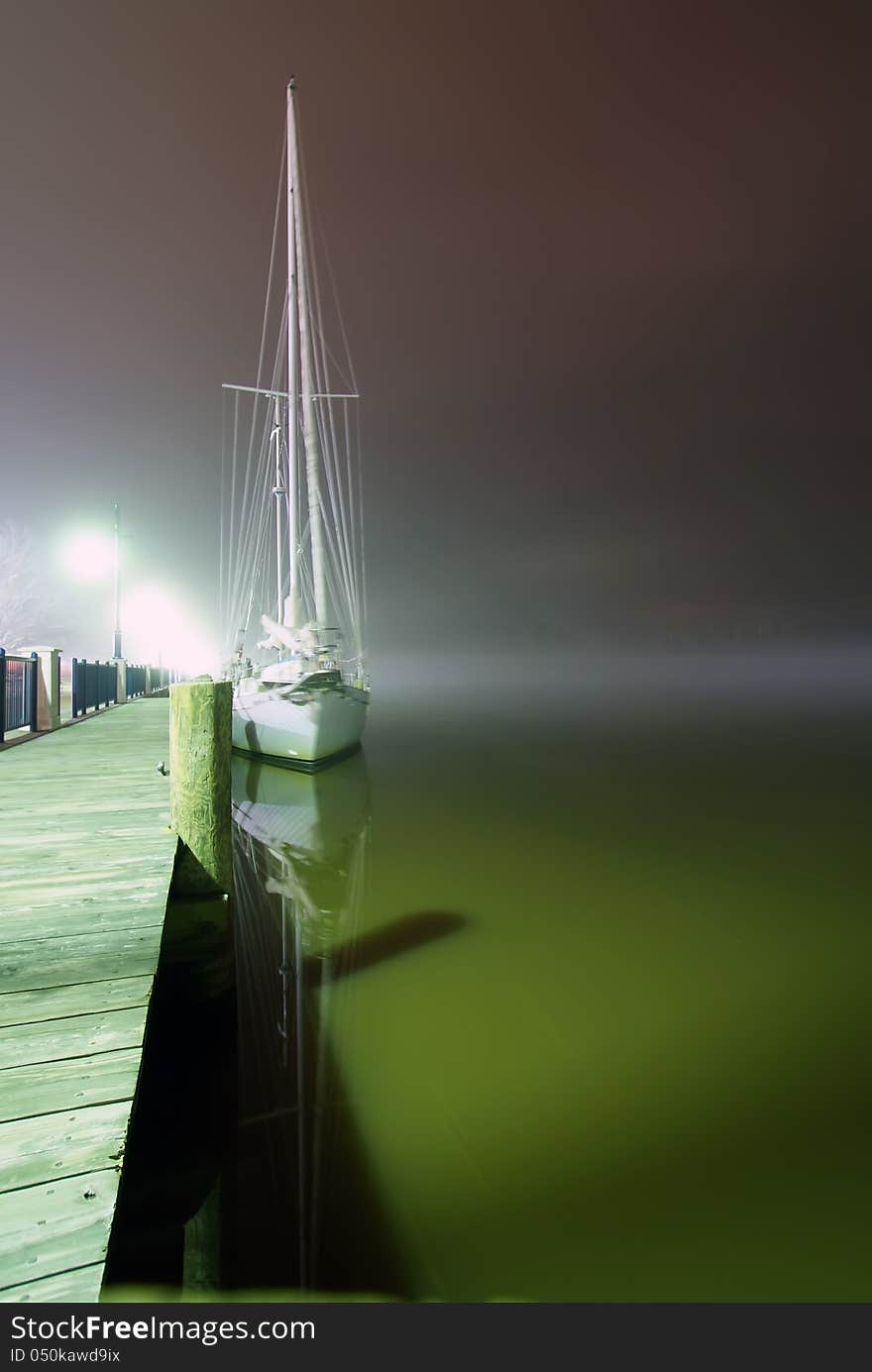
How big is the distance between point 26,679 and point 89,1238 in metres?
13.6

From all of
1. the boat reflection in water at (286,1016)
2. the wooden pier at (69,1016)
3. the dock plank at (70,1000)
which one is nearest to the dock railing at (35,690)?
the boat reflection in water at (286,1016)

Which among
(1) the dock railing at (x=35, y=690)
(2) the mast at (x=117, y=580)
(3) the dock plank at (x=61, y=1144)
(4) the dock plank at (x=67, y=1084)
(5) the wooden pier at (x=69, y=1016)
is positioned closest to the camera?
(5) the wooden pier at (x=69, y=1016)

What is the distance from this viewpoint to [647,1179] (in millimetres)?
3719

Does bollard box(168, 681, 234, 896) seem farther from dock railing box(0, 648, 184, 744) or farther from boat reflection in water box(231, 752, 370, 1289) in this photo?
dock railing box(0, 648, 184, 744)

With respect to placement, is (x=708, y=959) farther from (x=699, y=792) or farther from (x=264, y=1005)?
(x=699, y=792)

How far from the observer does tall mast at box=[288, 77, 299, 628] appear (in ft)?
65.4

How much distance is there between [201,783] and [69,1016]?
214cm

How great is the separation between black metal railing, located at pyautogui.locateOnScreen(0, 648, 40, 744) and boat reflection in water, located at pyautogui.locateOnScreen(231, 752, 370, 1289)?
4.54m

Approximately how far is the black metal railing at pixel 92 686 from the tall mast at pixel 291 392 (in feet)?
19.2

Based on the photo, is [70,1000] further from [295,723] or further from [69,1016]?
[295,723]

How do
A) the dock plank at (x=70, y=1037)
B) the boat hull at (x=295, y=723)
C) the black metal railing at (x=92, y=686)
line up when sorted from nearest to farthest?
1. the dock plank at (x=70, y=1037)
2. the boat hull at (x=295, y=723)
3. the black metal railing at (x=92, y=686)

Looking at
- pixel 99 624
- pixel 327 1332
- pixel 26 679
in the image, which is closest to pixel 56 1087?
pixel 327 1332

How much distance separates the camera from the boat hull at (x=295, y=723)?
17375 mm

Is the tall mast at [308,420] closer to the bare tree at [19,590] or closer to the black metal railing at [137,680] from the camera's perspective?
the black metal railing at [137,680]
